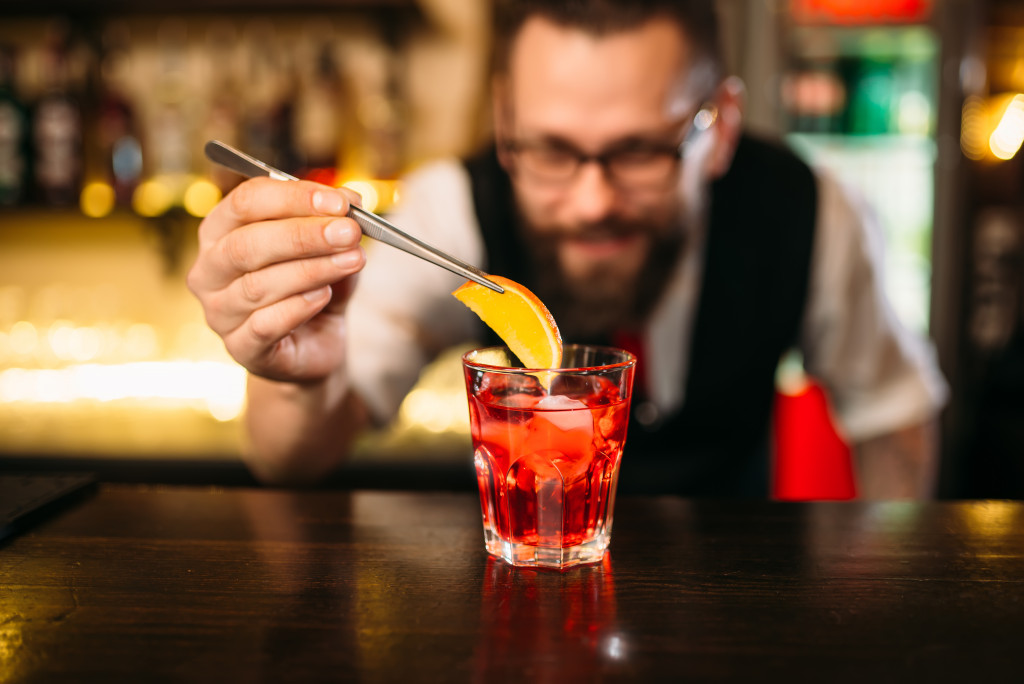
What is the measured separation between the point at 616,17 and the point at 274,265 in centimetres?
65

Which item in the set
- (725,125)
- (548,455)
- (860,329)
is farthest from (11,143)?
(548,455)

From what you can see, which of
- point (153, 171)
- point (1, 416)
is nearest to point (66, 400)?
point (1, 416)

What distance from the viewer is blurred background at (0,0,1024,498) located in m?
2.51

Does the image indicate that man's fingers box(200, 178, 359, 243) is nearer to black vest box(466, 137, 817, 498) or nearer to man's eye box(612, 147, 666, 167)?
man's eye box(612, 147, 666, 167)

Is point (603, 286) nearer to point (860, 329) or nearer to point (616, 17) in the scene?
point (616, 17)

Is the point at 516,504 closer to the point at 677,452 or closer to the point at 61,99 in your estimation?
the point at 677,452

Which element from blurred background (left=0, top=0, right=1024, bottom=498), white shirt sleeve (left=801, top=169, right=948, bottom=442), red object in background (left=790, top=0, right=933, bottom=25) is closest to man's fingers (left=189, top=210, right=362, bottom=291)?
white shirt sleeve (left=801, top=169, right=948, bottom=442)

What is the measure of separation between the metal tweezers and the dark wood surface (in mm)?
219

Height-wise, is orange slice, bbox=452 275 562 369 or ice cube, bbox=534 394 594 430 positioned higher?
orange slice, bbox=452 275 562 369

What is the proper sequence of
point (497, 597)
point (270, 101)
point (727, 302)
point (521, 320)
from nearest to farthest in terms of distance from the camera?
point (497, 597) → point (521, 320) → point (727, 302) → point (270, 101)

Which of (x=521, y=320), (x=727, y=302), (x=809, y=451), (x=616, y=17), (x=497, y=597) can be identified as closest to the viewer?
(x=497, y=597)

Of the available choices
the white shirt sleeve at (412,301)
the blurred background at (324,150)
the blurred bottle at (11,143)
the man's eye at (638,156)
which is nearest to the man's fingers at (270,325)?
the white shirt sleeve at (412,301)

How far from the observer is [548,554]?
0.65 m

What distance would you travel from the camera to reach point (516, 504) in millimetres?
664
